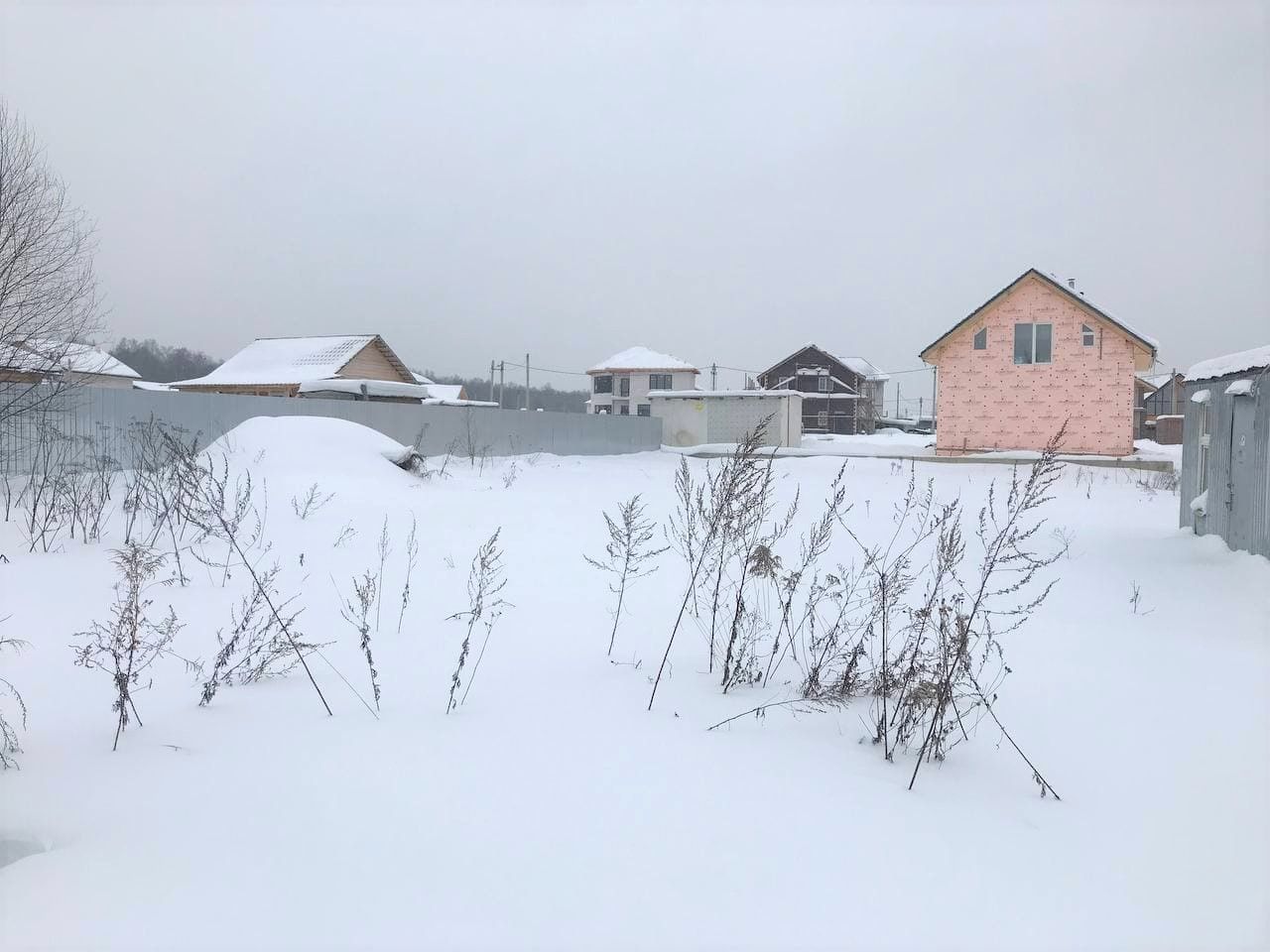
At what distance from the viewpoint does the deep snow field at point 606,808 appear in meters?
2.10

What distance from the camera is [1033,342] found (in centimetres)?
2289

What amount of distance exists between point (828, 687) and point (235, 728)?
2551mm

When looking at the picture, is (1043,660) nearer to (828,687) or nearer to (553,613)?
(828,687)

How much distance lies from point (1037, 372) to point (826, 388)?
25262 millimetres

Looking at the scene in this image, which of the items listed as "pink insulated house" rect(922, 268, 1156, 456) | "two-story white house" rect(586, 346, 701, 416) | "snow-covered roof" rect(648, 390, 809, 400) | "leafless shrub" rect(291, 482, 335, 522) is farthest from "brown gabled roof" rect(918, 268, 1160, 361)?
"two-story white house" rect(586, 346, 701, 416)

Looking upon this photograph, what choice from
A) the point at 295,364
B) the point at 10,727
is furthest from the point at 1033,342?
the point at 295,364

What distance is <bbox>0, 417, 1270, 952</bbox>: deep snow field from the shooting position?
2.10 m

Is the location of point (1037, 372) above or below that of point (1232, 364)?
above

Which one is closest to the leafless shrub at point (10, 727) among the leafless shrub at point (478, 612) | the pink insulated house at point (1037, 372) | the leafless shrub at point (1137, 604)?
the leafless shrub at point (478, 612)

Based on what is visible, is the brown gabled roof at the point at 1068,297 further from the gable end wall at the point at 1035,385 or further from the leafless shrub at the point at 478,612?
the leafless shrub at the point at 478,612

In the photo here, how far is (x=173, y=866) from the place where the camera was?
223cm

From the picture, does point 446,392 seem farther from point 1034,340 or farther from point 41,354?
point 41,354

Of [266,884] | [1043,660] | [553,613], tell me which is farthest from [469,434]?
[266,884]

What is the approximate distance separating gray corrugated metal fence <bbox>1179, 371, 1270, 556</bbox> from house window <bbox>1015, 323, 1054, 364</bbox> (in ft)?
50.3
